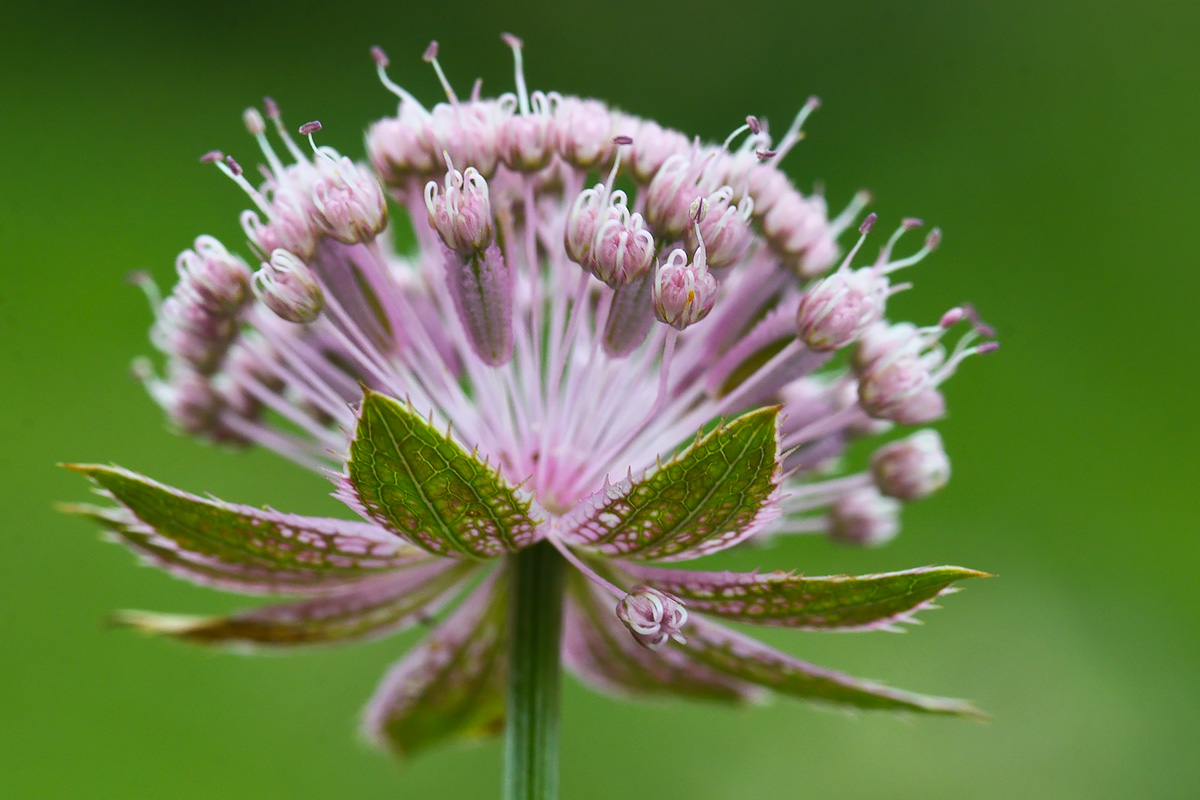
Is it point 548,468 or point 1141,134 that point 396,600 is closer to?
point 548,468

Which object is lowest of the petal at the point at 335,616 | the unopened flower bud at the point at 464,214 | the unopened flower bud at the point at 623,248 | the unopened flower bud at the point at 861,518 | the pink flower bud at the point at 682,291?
the petal at the point at 335,616

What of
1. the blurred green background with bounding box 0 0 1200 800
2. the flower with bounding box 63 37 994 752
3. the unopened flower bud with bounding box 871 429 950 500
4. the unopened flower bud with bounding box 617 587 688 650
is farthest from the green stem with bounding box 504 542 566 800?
the blurred green background with bounding box 0 0 1200 800

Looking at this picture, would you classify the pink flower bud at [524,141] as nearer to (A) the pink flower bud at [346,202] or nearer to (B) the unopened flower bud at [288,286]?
(A) the pink flower bud at [346,202]

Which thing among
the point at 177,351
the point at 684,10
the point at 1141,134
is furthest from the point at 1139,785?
the point at 684,10

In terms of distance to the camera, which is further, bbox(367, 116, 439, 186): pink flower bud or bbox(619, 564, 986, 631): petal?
bbox(367, 116, 439, 186): pink flower bud

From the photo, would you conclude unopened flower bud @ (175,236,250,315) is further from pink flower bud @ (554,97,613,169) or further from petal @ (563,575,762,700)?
petal @ (563,575,762,700)

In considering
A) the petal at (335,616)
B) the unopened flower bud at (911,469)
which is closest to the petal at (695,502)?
the petal at (335,616)

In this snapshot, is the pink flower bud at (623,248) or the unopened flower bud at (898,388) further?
the unopened flower bud at (898,388)
